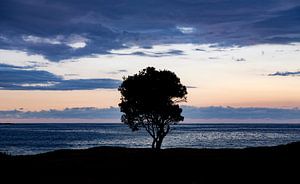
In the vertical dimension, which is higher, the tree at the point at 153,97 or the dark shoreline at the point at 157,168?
the tree at the point at 153,97

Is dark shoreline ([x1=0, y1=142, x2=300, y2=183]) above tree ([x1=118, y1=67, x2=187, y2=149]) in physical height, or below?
below

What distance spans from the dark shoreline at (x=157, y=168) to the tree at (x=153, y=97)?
1612 centimetres

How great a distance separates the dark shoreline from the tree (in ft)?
52.9

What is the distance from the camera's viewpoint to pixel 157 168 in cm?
4334

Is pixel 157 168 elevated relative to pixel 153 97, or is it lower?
lower

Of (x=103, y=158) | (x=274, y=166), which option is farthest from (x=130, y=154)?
(x=274, y=166)

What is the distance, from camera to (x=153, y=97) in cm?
6925

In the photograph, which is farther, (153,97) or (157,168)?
(153,97)

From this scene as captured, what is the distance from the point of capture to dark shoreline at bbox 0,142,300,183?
37.4 meters

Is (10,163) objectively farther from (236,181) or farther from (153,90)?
(153,90)

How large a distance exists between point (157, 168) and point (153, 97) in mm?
26776

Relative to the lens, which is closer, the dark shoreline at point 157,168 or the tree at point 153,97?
the dark shoreline at point 157,168

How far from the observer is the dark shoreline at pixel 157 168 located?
3744 centimetres

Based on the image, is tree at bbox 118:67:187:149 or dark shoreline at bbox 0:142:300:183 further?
tree at bbox 118:67:187:149
